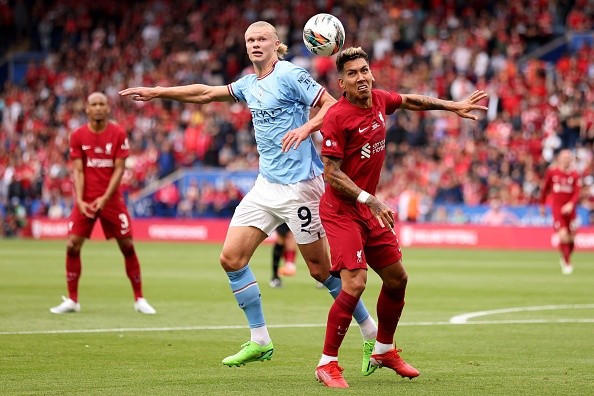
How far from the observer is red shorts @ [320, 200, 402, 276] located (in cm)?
895

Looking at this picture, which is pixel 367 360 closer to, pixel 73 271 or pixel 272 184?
pixel 272 184

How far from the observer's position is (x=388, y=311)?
9.38 metres

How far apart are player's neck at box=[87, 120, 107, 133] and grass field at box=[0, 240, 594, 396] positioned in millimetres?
2271

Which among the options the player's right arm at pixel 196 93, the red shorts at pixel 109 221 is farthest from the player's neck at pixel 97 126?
the player's right arm at pixel 196 93

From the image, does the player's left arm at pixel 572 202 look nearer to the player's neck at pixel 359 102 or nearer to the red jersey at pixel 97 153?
the red jersey at pixel 97 153

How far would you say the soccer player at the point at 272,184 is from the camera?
32.6 feet

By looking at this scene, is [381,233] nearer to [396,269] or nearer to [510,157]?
[396,269]


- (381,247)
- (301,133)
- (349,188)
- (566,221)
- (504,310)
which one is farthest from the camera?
(566,221)

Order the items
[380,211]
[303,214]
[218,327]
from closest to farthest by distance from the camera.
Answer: [380,211], [303,214], [218,327]

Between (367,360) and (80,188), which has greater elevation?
(80,188)

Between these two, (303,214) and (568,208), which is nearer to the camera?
(303,214)

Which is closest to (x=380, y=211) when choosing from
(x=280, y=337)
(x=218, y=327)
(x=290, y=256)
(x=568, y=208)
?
(x=280, y=337)

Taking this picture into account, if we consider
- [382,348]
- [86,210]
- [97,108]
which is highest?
[97,108]

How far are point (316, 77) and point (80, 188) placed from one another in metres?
23.8
